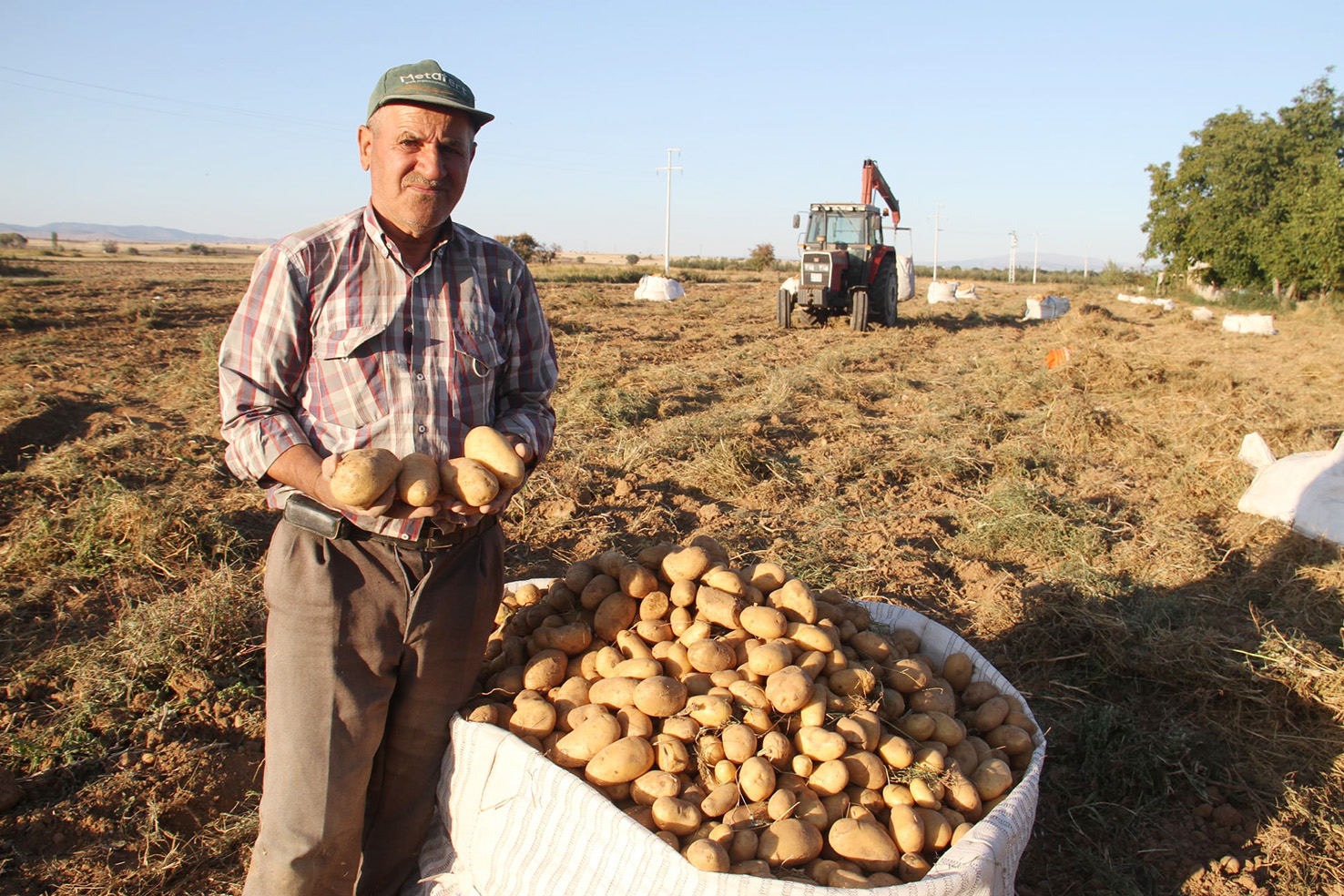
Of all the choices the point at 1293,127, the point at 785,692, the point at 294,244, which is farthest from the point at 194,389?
the point at 1293,127

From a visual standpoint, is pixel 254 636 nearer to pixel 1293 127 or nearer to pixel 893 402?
pixel 893 402

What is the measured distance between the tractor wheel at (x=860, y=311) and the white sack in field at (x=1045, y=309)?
25.5ft

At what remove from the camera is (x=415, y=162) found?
1985mm

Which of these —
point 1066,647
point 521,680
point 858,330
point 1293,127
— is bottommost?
point 1066,647

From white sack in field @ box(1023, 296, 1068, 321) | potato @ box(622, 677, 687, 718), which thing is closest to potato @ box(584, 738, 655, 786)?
potato @ box(622, 677, 687, 718)

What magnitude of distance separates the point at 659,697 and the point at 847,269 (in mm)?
14151

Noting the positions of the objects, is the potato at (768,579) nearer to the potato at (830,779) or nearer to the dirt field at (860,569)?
the potato at (830,779)

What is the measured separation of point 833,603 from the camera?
2.80m

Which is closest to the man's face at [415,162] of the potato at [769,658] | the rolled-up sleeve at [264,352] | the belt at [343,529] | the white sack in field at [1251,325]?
the rolled-up sleeve at [264,352]

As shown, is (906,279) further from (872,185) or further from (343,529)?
(343,529)

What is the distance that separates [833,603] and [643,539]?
2079 mm

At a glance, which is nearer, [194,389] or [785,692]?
[785,692]

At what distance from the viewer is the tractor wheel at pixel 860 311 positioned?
14.8 meters

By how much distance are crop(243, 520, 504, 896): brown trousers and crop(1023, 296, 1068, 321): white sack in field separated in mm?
21122
